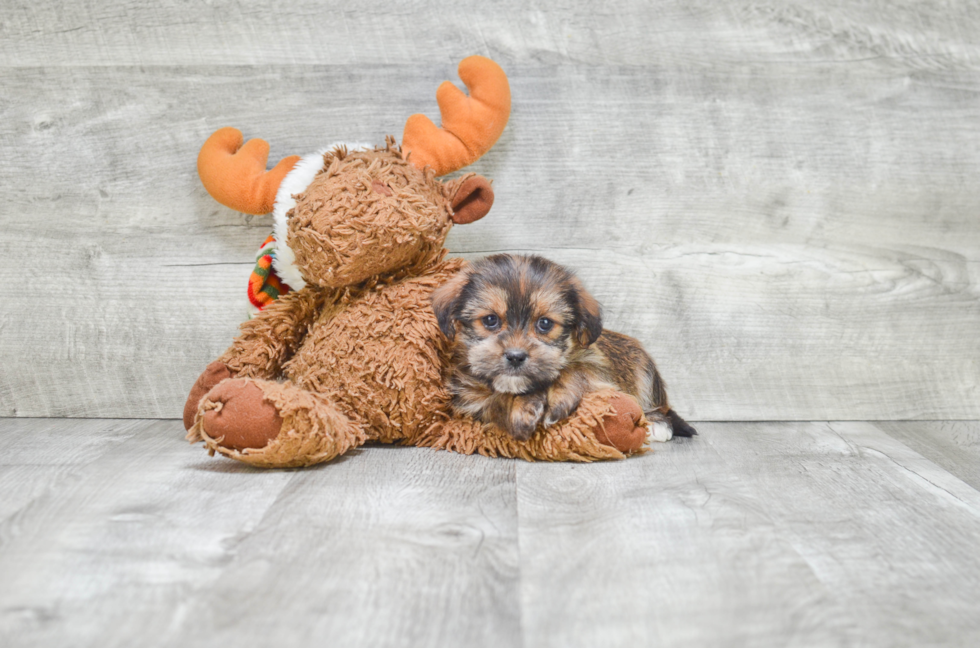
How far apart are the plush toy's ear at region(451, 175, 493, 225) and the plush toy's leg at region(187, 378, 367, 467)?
58cm

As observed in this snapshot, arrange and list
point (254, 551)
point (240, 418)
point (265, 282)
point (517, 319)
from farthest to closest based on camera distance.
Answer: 1. point (265, 282)
2. point (517, 319)
3. point (240, 418)
4. point (254, 551)

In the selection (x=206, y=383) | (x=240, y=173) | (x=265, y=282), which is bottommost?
(x=206, y=383)

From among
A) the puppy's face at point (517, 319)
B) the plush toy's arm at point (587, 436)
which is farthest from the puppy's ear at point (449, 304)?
the plush toy's arm at point (587, 436)

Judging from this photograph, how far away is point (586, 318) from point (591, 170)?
1.96ft

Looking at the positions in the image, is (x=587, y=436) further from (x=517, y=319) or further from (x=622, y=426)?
(x=517, y=319)

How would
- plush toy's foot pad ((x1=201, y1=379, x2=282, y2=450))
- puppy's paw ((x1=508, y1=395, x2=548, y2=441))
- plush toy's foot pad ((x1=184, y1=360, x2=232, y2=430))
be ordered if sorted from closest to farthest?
plush toy's foot pad ((x1=201, y1=379, x2=282, y2=450))
puppy's paw ((x1=508, y1=395, x2=548, y2=441))
plush toy's foot pad ((x1=184, y1=360, x2=232, y2=430))

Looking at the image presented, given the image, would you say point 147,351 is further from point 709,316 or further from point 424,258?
point 709,316

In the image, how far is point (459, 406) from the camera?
1.73m

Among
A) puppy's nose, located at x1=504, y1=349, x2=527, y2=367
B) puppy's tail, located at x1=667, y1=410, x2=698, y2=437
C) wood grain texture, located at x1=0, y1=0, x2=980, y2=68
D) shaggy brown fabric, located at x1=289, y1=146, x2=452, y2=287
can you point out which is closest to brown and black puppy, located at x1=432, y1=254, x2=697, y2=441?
puppy's nose, located at x1=504, y1=349, x2=527, y2=367

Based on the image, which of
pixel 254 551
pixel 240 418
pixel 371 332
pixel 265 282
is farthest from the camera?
pixel 265 282

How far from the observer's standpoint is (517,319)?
1.56m

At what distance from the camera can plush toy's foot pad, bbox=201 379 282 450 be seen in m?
1.45

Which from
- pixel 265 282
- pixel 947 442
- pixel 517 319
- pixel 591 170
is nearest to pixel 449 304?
pixel 517 319

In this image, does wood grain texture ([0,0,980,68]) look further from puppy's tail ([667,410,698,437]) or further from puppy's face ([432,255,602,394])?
puppy's tail ([667,410,698,437])
